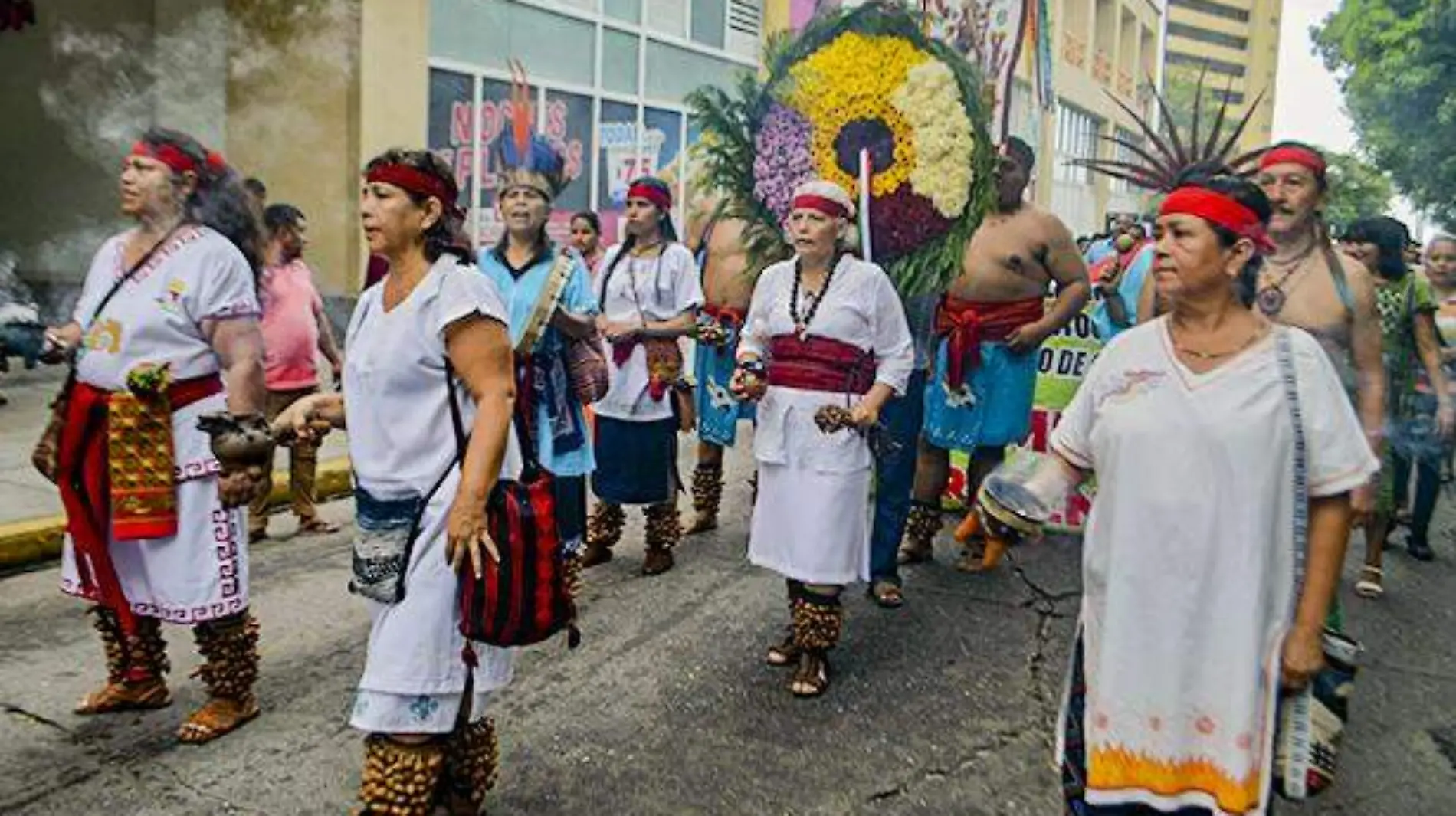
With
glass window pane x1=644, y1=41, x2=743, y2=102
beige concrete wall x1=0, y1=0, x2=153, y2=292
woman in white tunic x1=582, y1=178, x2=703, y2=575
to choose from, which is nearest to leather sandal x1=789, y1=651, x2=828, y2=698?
woman in white tunic x1=582, y1=178, x2=703, y2=575

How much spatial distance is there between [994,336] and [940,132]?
5.52 feet

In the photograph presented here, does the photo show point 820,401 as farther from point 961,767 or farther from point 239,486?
point 239,486

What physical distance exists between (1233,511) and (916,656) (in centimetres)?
244

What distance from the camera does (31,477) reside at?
22.9 ft

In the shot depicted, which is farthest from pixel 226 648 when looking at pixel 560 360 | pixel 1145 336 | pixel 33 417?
pixel 33 417

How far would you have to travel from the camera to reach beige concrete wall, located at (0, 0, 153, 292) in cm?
1125

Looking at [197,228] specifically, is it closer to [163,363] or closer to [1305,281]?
[163,363]

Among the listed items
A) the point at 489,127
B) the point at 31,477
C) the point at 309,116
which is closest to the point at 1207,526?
the point at 31,477

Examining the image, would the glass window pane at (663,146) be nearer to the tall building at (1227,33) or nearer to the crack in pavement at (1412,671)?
the crack in pavement at (1412,671)

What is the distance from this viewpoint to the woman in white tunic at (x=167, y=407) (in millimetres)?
3705

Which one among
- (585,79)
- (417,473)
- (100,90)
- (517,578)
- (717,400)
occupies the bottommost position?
(517,578)

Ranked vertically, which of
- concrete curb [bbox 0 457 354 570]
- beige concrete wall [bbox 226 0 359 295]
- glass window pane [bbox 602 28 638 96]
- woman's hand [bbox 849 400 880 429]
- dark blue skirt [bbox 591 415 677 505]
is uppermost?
glass window pane [bbox 602 28 638 96]

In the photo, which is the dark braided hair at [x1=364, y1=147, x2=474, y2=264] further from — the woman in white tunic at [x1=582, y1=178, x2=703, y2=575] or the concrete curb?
the woman in white tunic at [x1=582, y1=178, x2=703, y2=575]

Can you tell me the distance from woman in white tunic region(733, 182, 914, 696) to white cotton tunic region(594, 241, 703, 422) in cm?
143
